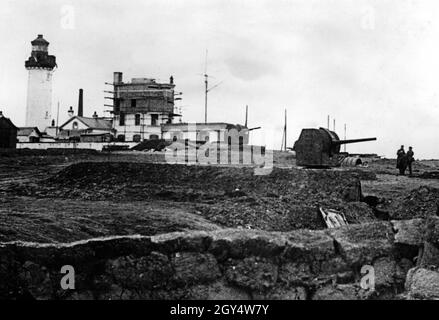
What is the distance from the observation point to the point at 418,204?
1429 cm

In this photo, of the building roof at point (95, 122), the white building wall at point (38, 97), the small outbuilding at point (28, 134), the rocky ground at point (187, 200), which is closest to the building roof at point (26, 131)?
A: the small outbuilding at point (28, 134)

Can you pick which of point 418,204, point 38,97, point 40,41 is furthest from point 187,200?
point 40,41

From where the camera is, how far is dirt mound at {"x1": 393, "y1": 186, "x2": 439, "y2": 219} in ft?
45.5

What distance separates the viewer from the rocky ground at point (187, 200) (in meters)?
10.4

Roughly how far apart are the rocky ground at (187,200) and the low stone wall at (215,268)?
133 inches

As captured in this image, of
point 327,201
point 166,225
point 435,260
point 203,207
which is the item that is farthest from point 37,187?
point 435,260

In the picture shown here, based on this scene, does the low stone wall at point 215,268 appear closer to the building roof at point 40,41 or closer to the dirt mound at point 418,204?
the dirt mound at point 418,204

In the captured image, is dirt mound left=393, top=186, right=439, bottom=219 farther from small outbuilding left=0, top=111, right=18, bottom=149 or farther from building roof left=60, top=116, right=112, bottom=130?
building roof left=60, top=116, right=112, bottom=130

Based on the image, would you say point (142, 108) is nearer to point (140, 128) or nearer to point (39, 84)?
point (140, 128)

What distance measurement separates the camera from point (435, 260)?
18.8 ft

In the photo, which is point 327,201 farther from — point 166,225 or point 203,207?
point 166,225

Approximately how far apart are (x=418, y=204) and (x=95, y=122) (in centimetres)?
5470

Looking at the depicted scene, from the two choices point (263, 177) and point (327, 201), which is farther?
point (263, 177)
